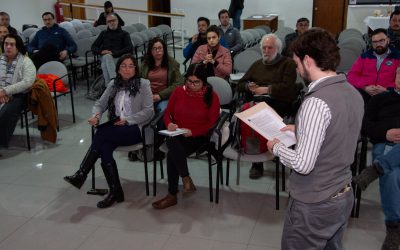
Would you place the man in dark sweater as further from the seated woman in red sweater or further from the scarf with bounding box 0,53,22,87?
the seated woman in red sweater

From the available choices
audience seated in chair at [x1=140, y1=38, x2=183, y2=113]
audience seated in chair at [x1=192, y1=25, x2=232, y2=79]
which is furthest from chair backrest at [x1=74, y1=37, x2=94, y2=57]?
audience seated in chair at [x1=140, y1=38, x2=183, y2=113]

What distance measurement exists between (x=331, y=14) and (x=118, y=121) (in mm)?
9190

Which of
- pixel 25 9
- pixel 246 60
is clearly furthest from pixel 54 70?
pixel 25 9

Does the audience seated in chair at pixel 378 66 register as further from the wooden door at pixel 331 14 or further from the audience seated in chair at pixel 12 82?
the wooden door at pixel 331 14

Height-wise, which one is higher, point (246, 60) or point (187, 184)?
point (246, 60)

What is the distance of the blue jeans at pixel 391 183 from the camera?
9.09 ft

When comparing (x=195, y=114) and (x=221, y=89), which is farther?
(x=221, y=89)

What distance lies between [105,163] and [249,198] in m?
1.13

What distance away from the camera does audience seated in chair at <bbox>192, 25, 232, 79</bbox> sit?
4812mm

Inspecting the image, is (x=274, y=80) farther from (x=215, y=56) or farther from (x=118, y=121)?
(x=118, y=121)

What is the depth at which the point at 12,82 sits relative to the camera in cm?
452

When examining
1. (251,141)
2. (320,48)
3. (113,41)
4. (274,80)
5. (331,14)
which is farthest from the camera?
(331,14)

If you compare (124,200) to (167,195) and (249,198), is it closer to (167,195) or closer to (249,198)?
(167,195)

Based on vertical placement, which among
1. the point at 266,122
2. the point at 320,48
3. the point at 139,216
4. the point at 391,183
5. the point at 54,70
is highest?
the point at 320,48
